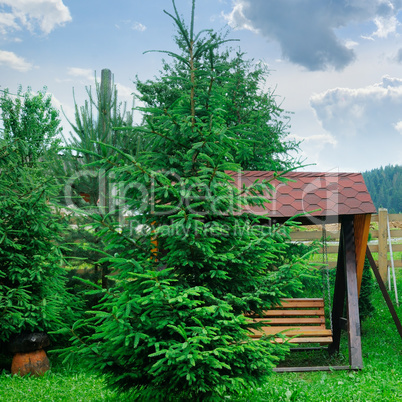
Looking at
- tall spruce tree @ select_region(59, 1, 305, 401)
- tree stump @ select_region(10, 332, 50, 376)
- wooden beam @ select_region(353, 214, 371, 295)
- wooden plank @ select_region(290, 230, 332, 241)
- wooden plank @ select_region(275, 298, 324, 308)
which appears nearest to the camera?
tall spruce tree @ select_region(59, 1, 305, 401)

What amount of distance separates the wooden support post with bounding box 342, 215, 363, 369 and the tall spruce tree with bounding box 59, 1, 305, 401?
239 cm

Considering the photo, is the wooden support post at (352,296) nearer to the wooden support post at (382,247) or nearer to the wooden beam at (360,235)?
the wooden beam at (360,235)

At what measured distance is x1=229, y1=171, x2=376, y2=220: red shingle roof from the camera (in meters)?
6.01

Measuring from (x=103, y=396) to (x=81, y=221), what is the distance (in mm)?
3640

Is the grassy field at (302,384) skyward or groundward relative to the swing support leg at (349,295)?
groundward

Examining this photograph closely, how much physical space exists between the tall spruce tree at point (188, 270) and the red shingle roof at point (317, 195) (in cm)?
229

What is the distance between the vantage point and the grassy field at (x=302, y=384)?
4457 millimetres

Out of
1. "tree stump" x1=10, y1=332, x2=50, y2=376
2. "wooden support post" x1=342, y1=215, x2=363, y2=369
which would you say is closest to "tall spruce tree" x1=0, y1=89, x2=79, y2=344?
"tree stump" x1=10, y1=332, x2=50, y2=376

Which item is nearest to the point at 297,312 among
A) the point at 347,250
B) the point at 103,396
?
the point at 347,250

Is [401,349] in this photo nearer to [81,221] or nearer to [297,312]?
[297,312]

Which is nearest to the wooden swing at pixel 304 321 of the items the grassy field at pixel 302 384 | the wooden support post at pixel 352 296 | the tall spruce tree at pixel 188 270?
the wooden support post at pixel 352 296

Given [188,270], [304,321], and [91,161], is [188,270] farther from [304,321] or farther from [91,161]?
[91,161]

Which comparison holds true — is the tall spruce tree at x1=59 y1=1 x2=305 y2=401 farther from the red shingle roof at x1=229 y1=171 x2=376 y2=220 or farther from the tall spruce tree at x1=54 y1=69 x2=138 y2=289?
the tall spruce tree at x1=54 y1=69 x2=138 y2=289

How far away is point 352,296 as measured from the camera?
19.0ft
